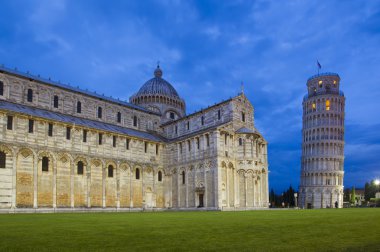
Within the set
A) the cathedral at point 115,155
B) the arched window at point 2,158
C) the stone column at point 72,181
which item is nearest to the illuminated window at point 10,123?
the cathedral at point 115,155

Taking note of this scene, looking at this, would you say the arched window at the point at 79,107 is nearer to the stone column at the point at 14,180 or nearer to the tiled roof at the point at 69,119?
the tiled roof at the point at 69,119

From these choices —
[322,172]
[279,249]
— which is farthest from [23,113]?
[322,172]

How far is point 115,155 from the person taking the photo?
5188 cm

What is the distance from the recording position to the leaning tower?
97688mm

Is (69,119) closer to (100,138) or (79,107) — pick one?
(100,138)

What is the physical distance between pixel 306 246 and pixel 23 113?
39.7 metres

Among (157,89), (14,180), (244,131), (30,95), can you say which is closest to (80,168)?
(14,180)

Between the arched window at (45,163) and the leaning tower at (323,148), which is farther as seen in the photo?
the leaning tower at (323,148)

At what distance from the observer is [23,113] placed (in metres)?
42.5

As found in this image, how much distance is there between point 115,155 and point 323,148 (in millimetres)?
65059

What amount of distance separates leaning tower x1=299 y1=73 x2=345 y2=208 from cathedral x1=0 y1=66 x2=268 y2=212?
46.1m

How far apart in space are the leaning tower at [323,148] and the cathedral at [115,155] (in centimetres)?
4609

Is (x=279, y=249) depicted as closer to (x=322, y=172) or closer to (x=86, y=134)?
(x=86, y=134)

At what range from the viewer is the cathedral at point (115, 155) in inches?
1671
